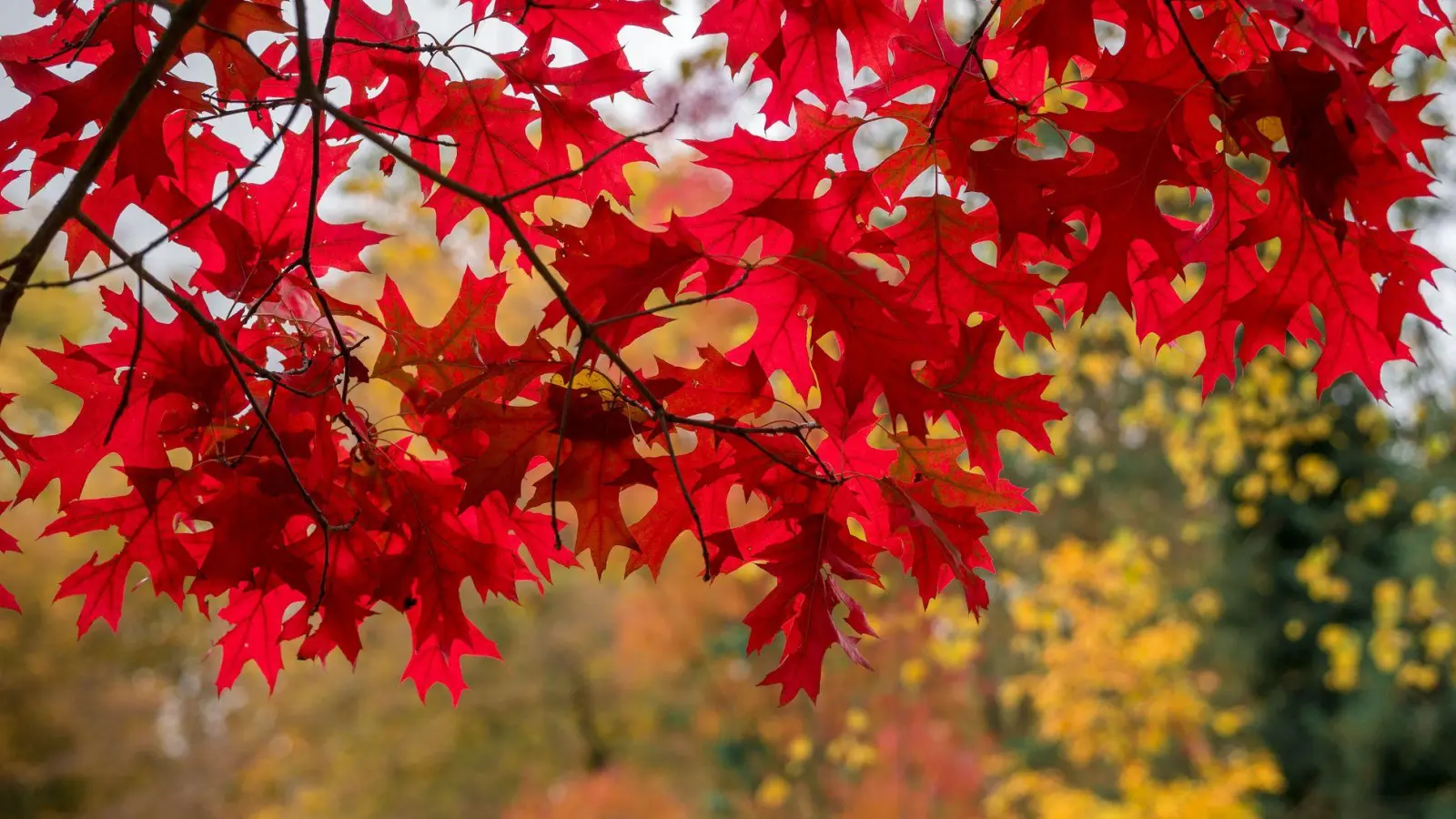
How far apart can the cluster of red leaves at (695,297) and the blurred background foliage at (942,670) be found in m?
3.89

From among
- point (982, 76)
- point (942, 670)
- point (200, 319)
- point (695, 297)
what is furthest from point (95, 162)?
point (942, 670)

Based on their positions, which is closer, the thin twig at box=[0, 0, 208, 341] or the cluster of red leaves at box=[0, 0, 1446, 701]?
the thin twig at box=[0, 0, 208, 341]

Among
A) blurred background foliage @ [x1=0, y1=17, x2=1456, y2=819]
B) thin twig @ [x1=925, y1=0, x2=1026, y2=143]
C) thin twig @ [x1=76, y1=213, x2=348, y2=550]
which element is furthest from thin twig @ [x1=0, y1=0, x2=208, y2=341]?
blurred background foliage @ [x1=0, y1=17, x2=1456, y2=819]

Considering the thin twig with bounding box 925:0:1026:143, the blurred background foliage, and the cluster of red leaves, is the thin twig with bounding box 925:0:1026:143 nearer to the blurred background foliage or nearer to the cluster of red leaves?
the cluster of red leaves

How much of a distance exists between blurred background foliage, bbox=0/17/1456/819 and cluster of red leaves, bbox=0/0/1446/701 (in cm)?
389

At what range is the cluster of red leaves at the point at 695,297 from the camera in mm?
1047

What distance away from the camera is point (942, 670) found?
324 inches

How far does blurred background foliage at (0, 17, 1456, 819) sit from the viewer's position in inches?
227

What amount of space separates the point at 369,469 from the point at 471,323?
0.66 feet

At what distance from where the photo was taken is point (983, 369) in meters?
1.14

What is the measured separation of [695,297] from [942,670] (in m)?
7.55

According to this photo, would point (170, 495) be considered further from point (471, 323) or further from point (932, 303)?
point (932, 303)

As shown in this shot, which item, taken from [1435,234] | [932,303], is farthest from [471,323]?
[1435,234]

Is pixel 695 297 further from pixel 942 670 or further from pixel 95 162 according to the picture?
pixel 942 670
